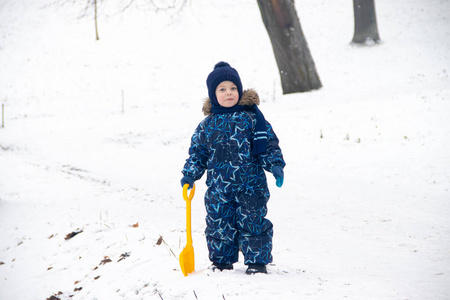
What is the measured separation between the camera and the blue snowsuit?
2.99 meters

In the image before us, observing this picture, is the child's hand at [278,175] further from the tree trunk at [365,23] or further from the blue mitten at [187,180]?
the tree trunk at [365,23]

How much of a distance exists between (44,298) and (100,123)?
422 inches

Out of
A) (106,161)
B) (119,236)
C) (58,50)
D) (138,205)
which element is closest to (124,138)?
(106,161)

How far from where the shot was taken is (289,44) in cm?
1088

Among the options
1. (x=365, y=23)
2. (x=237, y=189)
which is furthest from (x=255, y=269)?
(x=365, y=23)

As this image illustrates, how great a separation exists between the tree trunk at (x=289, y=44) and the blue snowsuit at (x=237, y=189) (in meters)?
8.39

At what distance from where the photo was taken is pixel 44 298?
3.30m

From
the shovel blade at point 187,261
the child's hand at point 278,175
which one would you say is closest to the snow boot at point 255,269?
the shovel blade at point 187,261

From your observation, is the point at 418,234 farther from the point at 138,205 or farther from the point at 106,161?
the point at 106,161

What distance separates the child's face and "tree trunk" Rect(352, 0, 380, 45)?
17.7 meters

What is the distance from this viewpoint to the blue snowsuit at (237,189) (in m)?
2.99

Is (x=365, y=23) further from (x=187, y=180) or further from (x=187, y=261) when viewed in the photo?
(x=187, y=261)

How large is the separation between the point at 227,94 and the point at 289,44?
8.47 metres

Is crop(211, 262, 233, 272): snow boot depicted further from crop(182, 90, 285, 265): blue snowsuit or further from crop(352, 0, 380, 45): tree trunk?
crop(352, 0, 380, 45): tree trunk
